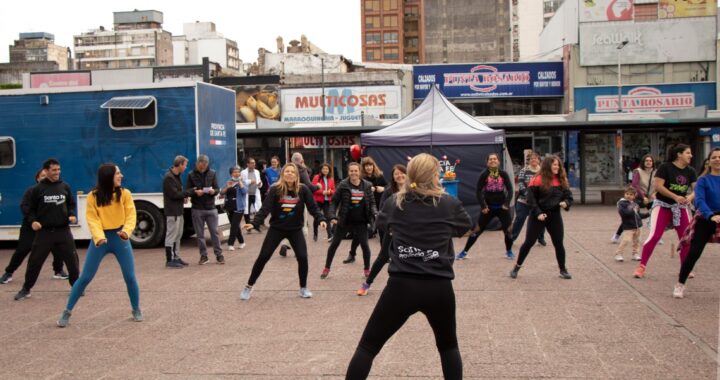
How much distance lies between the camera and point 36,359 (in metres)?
6.09

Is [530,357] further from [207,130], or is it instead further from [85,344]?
[207,130]

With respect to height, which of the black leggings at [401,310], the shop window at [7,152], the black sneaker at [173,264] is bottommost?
the black sneaker at [173,264]

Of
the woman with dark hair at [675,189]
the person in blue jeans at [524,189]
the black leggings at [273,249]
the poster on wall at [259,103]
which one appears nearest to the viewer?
the black leggings at [273,249]

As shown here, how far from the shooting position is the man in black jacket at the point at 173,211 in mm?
11500

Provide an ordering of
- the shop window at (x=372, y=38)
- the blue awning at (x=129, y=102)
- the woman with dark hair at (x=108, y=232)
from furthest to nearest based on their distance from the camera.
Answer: the shop window at (x=372, y=38) < the blue awning at (x=129, y=102) < the woman with dark hair at (x=108, y=232)

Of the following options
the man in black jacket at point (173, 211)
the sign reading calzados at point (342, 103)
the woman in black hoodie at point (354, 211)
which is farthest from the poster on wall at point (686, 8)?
the woman in black hoodie at point (354, 211)

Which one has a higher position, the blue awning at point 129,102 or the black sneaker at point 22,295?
the blue awning at point 129,102

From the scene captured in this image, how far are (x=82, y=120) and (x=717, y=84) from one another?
3749cm

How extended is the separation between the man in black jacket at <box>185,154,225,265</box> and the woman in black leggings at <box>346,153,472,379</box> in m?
7.80

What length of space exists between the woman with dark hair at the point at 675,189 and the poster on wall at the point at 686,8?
128 feet

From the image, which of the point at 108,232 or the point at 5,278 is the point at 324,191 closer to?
the point at 5,278

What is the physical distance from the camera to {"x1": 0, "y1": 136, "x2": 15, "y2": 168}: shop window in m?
14.1

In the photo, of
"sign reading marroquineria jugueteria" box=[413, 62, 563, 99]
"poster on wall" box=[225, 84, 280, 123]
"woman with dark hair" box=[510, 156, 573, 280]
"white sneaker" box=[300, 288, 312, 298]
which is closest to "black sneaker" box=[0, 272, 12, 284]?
"white sneaker" box=[300, 288, 312, 298]

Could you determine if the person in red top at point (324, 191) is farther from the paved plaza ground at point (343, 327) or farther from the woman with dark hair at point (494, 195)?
the paved plaza ground at point (343, 327)
